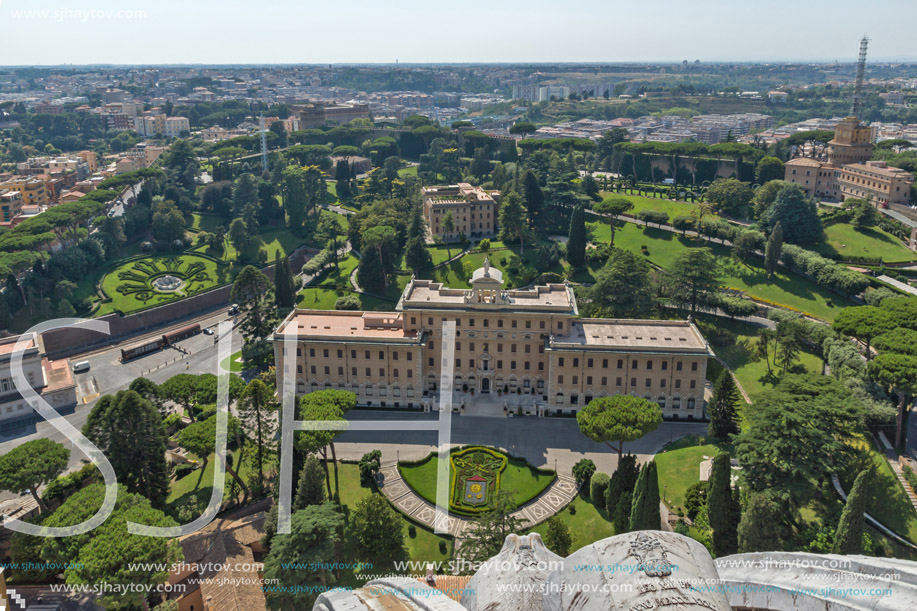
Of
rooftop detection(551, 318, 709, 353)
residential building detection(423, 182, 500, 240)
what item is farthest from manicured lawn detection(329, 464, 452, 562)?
residential building detection(423, 182, 500, 240)

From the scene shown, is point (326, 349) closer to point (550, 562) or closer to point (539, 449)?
point (539, 449)

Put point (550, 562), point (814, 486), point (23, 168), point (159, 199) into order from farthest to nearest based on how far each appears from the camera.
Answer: point (23, 168)
point (159, 199)
point (814, 486)
point (550, 562)

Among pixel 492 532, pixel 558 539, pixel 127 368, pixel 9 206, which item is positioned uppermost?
pixel 9 206

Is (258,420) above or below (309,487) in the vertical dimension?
above

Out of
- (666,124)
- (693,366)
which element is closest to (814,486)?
(693,366)

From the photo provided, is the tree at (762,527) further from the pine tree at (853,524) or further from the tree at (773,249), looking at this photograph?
the tree at (773,249)

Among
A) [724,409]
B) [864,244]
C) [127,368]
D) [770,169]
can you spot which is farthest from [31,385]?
[770,169]

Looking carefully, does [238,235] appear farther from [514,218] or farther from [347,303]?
[514,218]

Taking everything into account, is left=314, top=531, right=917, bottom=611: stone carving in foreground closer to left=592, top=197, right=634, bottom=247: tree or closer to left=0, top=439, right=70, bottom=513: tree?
left=0, top=439, right=70, bottom=513: tree
